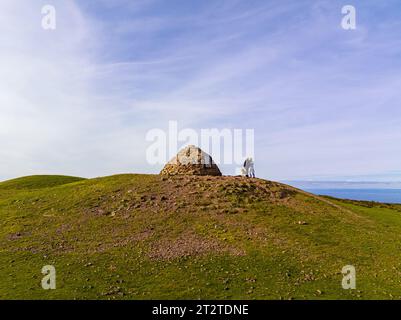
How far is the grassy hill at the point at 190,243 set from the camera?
19.7 metres

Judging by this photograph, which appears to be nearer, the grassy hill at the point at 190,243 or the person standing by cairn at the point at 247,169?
the grassy hill at the point at 190,243

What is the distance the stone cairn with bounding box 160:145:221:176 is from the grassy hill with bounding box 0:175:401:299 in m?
2.48

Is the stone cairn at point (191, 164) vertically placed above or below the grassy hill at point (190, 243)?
above

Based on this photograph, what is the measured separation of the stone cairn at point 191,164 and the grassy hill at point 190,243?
2480 millimetres

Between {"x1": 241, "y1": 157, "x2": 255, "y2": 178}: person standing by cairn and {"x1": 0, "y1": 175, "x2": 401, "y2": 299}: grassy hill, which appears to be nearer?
{"x1": 0, "y1": 175, "x2": 401, "y2": 299}: grassy hill

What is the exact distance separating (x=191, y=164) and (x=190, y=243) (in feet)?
57.2

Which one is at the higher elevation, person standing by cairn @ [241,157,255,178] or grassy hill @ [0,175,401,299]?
person standing by cairn @ [241,157,255,178]

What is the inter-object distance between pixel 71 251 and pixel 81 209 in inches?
356

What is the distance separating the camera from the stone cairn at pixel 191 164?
42.0 meters

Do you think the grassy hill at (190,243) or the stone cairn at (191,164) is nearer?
the grassy hill at (190,243)

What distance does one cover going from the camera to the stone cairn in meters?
42.0

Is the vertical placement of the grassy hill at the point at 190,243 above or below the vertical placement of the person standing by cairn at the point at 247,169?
below
